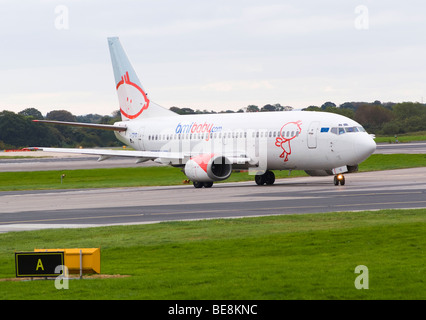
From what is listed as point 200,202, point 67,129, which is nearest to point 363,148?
point 200,202

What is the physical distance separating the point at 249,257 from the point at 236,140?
33.1 meters

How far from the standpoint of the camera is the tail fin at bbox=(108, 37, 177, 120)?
63875mm

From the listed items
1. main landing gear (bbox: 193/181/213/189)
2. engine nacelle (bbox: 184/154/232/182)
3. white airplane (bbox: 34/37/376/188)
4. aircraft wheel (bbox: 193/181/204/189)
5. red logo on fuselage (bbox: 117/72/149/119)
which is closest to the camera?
white airplane (bbox: 34/37/376/188)

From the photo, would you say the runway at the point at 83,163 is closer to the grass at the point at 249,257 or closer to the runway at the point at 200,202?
the runway at the point at 200,202

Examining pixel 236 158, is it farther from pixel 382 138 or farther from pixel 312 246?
pixel 382 138

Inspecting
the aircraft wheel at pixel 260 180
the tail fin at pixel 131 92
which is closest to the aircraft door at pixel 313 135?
the aircraft wheel at pixel 260 180

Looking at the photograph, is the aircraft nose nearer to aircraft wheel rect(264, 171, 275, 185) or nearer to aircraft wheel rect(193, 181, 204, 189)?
aircraft wheel rect(264, 171, 275, 185)

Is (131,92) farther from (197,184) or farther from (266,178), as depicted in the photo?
(266,178)

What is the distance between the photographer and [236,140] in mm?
54781

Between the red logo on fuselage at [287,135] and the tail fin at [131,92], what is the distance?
14506mm

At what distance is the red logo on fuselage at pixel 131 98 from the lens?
63812 mm

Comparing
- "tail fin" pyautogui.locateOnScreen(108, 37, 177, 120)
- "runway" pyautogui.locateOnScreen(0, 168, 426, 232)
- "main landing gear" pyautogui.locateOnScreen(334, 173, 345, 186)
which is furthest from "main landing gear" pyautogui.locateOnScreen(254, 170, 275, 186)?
"tail fin" pyautogui.locateOnScreen(108, 37, 177, 120)

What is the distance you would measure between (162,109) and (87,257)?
4572 centimetres
